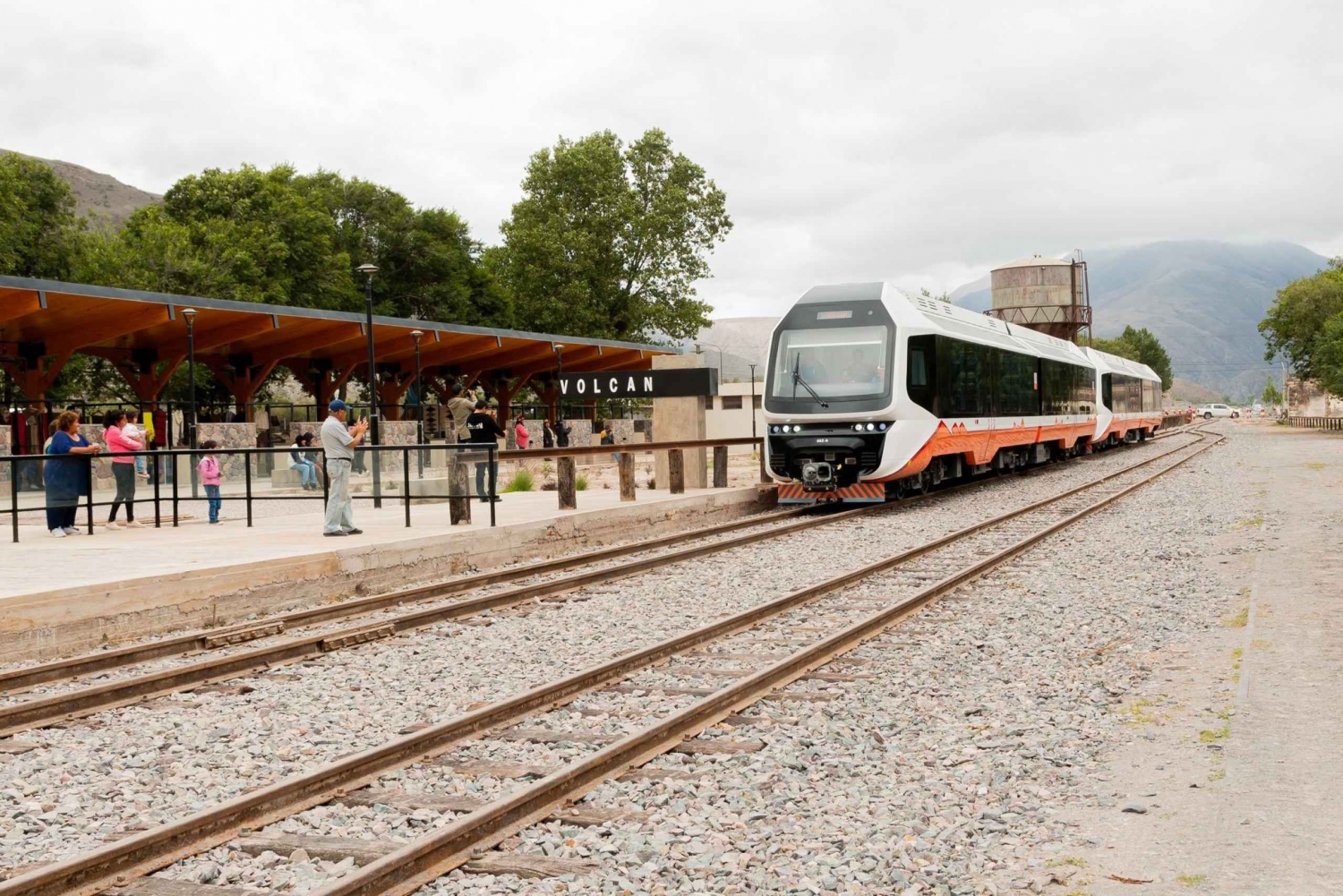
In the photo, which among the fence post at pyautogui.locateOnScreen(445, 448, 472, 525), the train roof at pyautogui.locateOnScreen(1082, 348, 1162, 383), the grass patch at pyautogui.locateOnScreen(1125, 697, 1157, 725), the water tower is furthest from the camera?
the water tower

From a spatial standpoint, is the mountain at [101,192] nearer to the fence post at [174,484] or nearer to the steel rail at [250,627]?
the fence post at [174,484]

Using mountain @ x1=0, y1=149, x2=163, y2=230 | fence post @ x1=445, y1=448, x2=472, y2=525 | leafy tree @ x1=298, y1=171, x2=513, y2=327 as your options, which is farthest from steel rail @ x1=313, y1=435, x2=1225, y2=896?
mountain @ x1=0, y1=149, x2=163, y2=230

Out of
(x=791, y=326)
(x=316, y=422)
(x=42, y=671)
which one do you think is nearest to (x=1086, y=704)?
(x=42, y=671)

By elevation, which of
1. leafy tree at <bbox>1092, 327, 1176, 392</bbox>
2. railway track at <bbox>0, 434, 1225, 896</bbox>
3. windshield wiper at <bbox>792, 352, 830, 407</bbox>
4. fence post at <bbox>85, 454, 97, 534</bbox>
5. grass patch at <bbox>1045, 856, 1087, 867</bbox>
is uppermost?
leafy tree at <bbox>1092, 327, 1176, 392</bbox>

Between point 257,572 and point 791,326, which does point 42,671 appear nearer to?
point 257,572

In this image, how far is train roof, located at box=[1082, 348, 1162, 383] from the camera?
37500 millimetres

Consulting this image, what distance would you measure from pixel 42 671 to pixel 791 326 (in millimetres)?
12991

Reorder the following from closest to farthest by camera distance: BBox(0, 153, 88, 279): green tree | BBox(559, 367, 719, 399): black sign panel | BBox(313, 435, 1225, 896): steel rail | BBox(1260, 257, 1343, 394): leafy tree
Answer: BBox(313, 435, 1225, 896): steel rail, BBox(559, 367, 719, 399): black sign panel, BBox(0, 153, 88, 279): green tree, BBox(1260, 257, 1343, 394): leafy tree

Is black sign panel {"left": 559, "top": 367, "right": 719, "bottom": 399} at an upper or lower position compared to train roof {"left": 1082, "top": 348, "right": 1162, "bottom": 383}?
lower

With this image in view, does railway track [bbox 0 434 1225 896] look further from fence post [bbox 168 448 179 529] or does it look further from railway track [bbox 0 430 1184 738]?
fence post [bbox 168 448 179 529]

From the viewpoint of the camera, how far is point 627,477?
18219 millimetres

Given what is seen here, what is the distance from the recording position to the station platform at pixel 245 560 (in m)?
9.03

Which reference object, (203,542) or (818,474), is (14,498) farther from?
(818,474)

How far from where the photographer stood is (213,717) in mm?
6629
